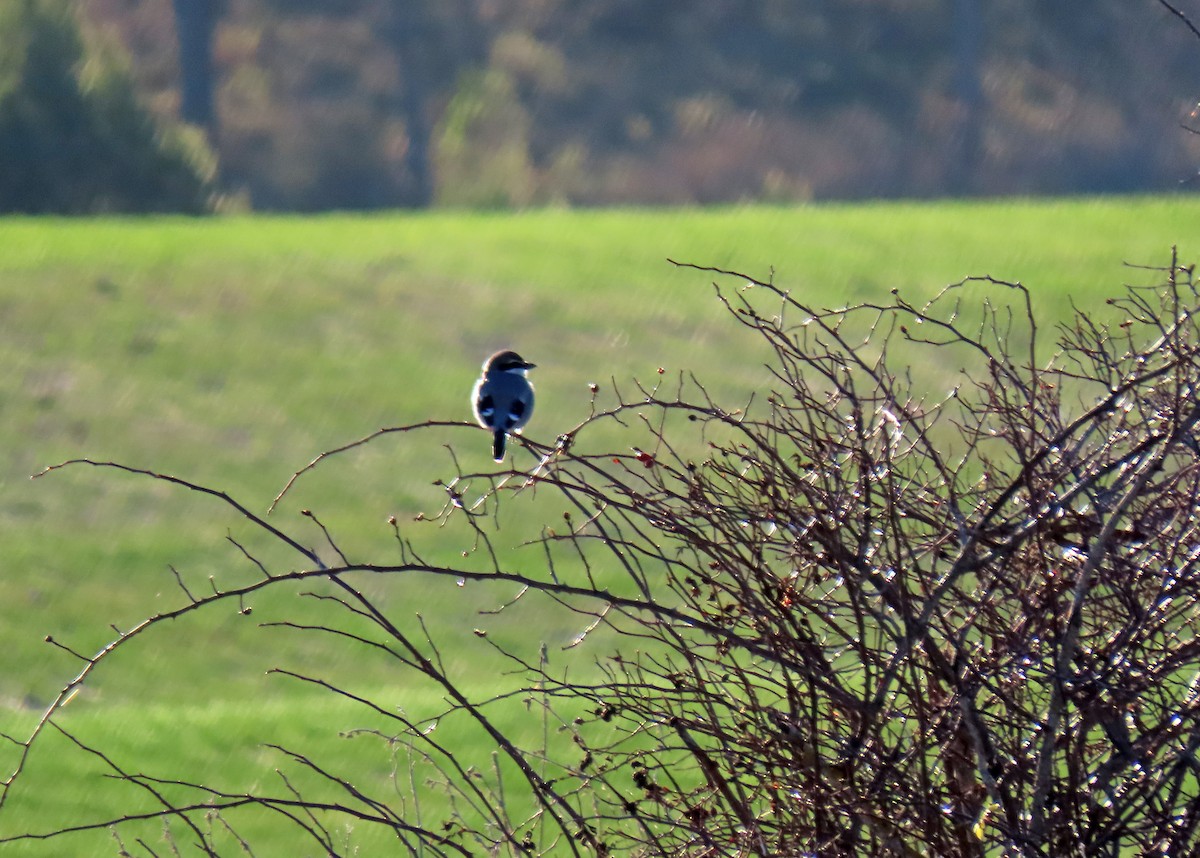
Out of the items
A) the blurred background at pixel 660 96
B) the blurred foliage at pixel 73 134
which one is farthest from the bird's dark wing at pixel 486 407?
the blurred background at pixel 660 96

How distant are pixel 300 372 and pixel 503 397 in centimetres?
1309

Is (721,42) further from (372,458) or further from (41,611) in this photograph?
(41,611)

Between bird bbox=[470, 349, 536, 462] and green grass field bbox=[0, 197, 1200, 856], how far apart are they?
2.62 metres

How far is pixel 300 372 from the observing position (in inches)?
760

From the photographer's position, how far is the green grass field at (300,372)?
39.7ft

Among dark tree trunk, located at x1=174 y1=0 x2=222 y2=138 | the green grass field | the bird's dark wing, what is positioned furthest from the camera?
dark tree trunk, located at x1=174 y1=0 x2=222 y2=138

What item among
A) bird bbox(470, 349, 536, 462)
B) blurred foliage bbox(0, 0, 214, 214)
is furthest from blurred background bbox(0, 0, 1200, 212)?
bird bbox(470, 349, 536, 462)

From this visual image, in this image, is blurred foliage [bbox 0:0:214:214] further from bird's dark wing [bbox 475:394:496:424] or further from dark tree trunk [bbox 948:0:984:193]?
bird's dark wing [bbox 475:394:496:424]

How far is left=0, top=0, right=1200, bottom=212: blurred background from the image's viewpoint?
3797 cm

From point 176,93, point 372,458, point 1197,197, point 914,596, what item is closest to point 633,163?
point 176,93

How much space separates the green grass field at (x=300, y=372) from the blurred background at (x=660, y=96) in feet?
31.9

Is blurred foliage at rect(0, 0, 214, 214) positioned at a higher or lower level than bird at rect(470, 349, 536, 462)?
higher

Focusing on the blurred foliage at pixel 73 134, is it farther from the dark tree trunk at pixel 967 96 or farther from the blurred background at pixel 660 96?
the dark tree trunk at pixel 967 96

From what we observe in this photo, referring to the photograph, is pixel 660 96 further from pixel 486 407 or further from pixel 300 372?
pixel 486 407
